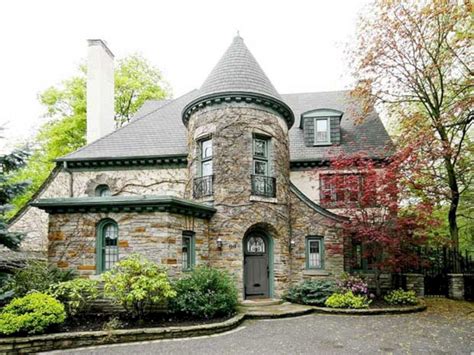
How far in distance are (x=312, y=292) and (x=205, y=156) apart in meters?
5.85

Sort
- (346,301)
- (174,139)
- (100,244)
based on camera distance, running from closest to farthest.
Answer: (100,244) < (346,301) < (174,139)

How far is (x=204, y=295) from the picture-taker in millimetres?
9086

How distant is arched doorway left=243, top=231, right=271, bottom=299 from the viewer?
38.8 ft

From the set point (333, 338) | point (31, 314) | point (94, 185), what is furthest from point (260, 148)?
point (31, 314)

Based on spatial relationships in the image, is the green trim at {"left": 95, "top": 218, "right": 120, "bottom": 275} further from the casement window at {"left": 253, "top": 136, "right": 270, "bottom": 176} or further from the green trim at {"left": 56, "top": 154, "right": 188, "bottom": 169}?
the casement window at {"left": 253, "top": 136, "right": 270, "bottom": 176}

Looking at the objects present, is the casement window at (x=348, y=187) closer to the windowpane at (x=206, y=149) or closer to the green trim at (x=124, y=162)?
the windowpane at (x=206, y=149)

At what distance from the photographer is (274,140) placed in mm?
12336

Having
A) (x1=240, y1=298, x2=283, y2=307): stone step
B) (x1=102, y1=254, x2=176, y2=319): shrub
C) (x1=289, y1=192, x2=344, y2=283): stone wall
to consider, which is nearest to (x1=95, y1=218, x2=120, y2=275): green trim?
(x1=102, y1=254, x2=176, y2=319): shrub

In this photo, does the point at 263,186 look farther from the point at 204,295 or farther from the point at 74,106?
the point at 74,106

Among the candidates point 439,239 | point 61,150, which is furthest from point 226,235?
point 61,150

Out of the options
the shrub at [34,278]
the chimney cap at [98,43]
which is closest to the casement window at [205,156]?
the shrub at [34,278]

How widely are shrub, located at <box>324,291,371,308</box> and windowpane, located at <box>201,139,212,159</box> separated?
6.19 metres

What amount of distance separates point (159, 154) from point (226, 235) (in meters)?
4.64

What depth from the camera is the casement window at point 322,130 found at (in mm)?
15680
